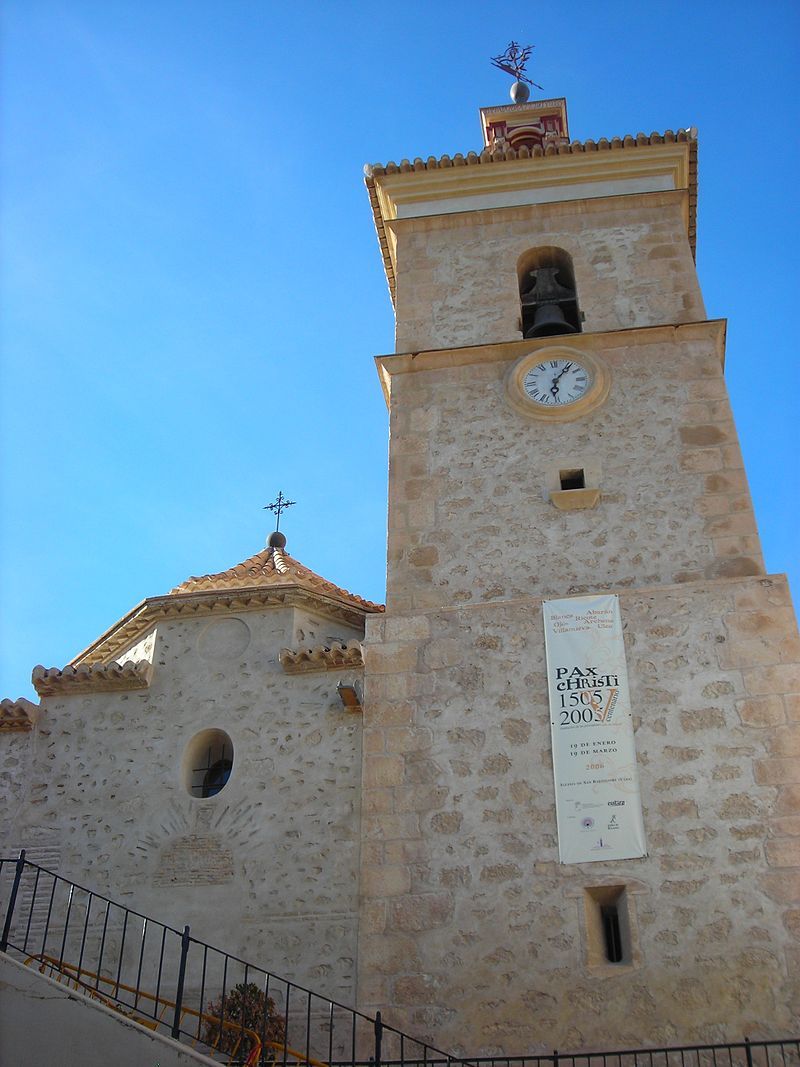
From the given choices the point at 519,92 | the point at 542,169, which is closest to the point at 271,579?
the point at 542,169

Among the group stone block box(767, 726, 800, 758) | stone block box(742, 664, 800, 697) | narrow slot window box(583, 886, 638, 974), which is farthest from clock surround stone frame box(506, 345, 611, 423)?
narrow slot window box(583, 886, 638, 974)

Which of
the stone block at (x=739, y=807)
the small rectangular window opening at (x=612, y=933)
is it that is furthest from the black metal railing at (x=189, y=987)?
the stone block at (x=739, y=807)

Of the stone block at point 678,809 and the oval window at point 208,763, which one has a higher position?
the oval window at point 208,763

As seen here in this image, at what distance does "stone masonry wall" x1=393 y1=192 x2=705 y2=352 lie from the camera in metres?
13.6

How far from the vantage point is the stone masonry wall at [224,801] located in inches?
409

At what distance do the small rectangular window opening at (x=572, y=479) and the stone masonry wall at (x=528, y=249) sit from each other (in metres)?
1.91

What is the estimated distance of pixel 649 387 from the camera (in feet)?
41.8

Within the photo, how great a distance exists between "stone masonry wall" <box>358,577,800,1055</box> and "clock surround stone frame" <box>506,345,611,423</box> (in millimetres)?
2265

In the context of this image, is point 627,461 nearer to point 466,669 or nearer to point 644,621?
point 644,621

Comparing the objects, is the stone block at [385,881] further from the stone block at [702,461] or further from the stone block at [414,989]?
the stone block at [702,461]

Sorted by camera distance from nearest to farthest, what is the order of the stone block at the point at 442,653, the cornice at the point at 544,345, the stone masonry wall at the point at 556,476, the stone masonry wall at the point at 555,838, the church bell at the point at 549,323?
the stone masonry wall at the point at 555,838, the stone block at the point at 442,653, the stone masonry wall at the point at 556,476, the cornice at the point at 544,345, the church bell at the point at 549,323

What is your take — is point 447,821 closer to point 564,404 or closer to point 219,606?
point 219,606

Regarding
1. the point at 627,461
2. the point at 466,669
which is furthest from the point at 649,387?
the point at 466,669

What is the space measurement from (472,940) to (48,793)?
161 inches
